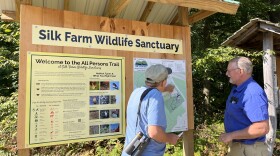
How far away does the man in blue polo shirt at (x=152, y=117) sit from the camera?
8.02 feet

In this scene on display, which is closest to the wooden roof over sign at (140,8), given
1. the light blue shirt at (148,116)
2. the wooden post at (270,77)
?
the light blue shirt at (148,116)

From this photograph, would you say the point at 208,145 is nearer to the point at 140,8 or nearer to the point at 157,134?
the point at 140,8

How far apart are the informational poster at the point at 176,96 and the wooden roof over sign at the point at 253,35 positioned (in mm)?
2042

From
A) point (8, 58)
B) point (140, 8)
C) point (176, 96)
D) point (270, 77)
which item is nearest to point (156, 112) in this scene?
point (176, 96)

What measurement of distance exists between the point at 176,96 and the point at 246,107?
3.63 ft

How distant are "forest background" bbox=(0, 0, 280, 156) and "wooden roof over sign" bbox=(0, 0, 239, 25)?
3381mm

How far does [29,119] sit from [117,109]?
100cm

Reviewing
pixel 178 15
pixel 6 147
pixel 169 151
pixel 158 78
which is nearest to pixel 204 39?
pixel 169 151

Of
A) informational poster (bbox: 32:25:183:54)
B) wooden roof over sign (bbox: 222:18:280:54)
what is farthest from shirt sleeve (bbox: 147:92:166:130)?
wooden roof over sign (bbox: 222:18:280:54)

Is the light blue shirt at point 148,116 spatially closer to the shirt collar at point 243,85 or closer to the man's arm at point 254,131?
the man's arm at point 254,131

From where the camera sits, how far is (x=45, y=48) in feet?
9.89

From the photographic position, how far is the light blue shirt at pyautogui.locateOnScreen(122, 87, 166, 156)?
8.05ft

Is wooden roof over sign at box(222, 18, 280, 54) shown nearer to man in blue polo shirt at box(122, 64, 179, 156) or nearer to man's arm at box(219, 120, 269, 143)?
man's arm at box(219, 120, 269, 143)

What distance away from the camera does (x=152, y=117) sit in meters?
2.44
